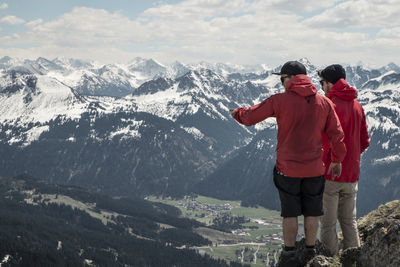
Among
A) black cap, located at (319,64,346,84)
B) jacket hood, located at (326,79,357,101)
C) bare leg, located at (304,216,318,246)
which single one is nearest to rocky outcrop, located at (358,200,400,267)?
bare leg, located at (304,216,318,246)

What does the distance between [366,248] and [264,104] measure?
6566 millimetres

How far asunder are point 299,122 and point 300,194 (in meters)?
2.90

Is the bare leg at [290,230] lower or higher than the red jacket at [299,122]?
lower

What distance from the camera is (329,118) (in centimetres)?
1670

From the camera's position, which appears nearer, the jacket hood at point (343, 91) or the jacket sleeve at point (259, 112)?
the jacket sleeve at point (259, 112)

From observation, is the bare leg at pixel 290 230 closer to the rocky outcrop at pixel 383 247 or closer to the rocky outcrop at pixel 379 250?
the rocky outcrop at pixel 379 250

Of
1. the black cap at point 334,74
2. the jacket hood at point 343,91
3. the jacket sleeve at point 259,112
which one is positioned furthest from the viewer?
the black cap at point 334,74

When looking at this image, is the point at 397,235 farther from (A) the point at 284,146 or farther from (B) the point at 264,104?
(B) the point at 264,104

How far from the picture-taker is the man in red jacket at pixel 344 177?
60.8ft

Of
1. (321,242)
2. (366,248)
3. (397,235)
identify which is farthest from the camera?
(321,242)

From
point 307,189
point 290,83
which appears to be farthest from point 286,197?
point 290,83

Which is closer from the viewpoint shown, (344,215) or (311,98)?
(311,98)

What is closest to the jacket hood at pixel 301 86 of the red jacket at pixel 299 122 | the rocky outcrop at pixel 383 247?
the red jacket at pixel 299 122

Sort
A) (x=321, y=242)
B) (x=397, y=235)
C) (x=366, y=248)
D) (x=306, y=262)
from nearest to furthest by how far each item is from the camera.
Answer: (x=397, y=235)
(x=366, y=248)
(x=306, y=262)
(x=321, y=242)
